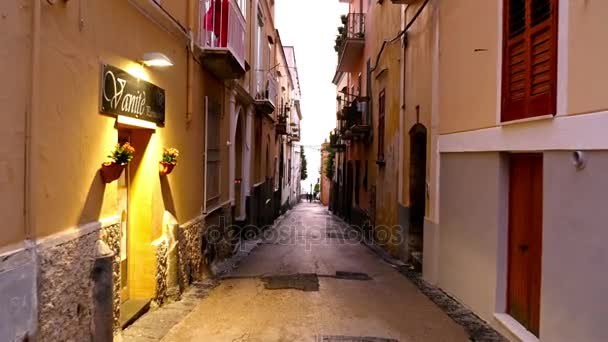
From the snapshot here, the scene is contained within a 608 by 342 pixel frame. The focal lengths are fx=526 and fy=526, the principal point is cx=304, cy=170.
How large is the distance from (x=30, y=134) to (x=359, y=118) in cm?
1650

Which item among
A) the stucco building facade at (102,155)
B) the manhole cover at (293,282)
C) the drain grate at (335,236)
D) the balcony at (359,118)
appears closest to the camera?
the stucco building facade at (102,155)

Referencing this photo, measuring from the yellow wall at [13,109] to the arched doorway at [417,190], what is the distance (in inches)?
331

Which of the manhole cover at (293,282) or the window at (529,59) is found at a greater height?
the window at (529,59)

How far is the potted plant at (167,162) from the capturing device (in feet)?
22.9

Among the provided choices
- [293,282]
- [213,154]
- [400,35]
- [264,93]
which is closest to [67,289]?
[293,282]

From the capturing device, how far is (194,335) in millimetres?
5922

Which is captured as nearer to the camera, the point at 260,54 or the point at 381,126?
the point at 381,126

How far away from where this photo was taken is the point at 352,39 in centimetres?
2052

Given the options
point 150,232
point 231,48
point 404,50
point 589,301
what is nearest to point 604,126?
point 589,301

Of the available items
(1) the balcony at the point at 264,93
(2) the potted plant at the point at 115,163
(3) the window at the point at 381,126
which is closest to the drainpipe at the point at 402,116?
(3) the window at the point at 381,126

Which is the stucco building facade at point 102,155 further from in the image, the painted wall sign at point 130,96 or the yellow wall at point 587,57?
the yellow wall at point 587,57

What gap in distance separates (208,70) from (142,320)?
487 centimetres

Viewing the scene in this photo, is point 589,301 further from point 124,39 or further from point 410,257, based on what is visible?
point 410,257

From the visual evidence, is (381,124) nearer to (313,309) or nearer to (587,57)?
(313,309)
